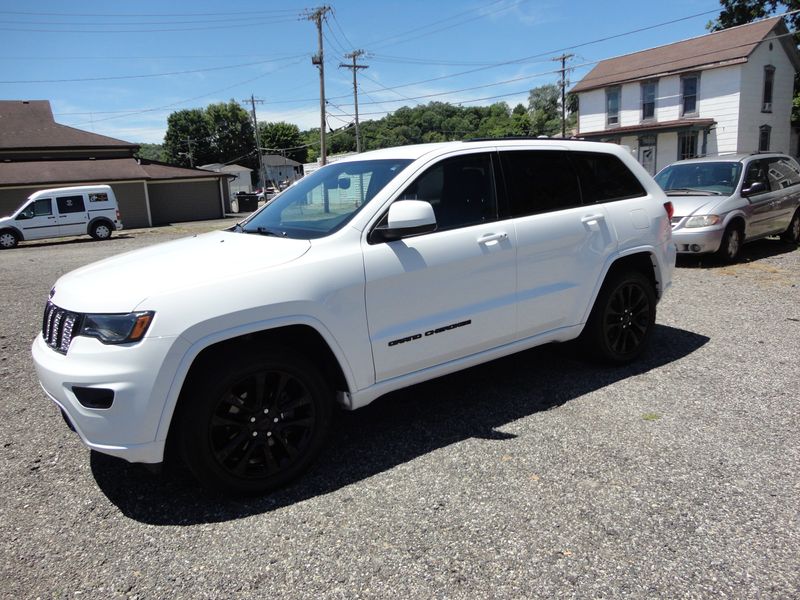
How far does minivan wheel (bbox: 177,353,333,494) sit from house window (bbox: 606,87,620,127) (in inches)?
1446

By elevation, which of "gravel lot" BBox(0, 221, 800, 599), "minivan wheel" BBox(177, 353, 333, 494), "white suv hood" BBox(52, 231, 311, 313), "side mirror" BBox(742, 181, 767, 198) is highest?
"side mirror" BBox(742, 181, 767, 198)

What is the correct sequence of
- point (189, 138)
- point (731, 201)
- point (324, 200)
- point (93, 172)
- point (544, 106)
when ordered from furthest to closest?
point (544, 106) → point (189, 138) → point (93, 172) → point (731, 201) → point (324, 200)

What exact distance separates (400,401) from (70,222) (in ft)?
77.9

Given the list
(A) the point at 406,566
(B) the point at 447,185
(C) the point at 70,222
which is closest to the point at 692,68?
(C) the point at 70,222

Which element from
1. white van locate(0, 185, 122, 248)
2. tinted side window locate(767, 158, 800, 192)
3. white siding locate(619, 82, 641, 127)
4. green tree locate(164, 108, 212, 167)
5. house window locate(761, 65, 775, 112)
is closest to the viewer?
tinted side window locate(767, 158, 800, 192)

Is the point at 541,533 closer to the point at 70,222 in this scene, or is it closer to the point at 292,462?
the point at 292,462

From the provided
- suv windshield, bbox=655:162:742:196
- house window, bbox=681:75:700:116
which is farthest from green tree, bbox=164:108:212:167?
suv windshield, bbox=655:162:742:196

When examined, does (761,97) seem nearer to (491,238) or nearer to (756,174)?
(756,174)

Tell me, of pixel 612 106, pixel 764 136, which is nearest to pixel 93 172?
pixel 612 106

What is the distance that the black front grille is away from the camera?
9.64 ft

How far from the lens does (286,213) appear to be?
4070mm

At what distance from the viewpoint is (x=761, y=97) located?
30.8 metres

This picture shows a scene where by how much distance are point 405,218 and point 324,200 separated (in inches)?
37.8

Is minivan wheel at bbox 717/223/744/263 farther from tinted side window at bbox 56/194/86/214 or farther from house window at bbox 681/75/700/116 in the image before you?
house window at bbox 681/75/700/116
